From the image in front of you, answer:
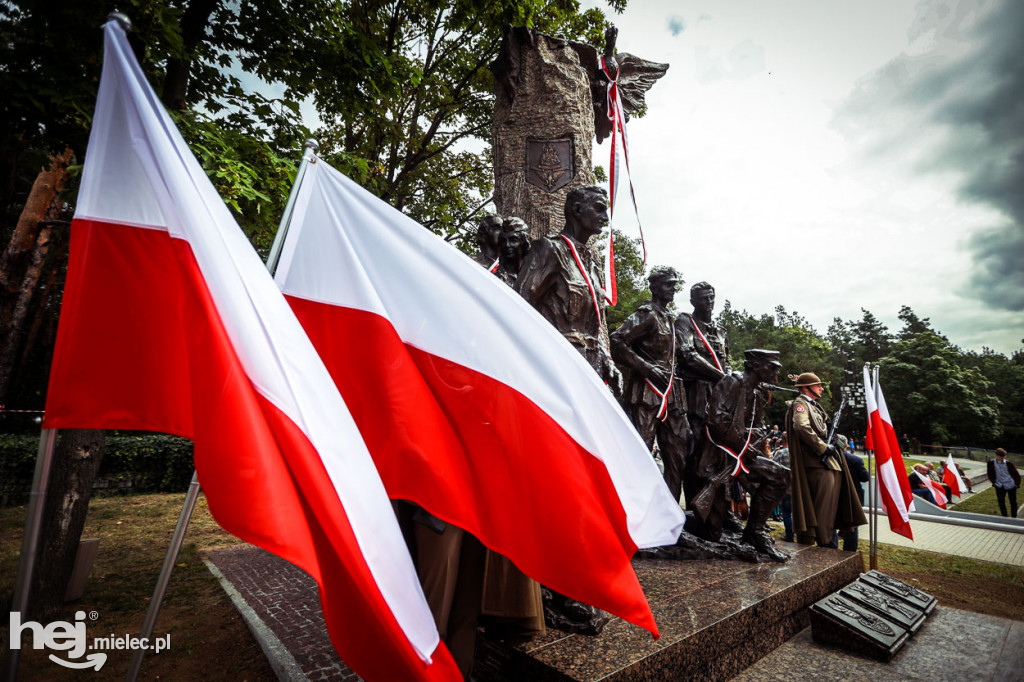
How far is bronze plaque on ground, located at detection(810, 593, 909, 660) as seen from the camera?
3818 mm

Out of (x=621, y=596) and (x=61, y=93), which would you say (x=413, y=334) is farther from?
(x=61, y=93)

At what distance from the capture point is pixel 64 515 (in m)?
4.97

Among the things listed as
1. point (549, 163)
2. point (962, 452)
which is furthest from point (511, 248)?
point (962, 452)

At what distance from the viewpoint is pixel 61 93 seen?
3939 millimetres

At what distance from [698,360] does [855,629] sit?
9.68 feet

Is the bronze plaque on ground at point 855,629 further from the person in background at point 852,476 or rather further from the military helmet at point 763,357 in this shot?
the person in background at point 852,476

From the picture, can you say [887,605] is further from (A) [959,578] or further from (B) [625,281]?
(B) [625,281]

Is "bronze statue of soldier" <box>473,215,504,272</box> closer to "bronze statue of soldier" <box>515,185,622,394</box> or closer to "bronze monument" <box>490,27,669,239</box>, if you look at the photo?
"bronze statue of soldier" <box>515,185,622,394</box>

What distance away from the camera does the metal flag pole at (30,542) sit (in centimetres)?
120

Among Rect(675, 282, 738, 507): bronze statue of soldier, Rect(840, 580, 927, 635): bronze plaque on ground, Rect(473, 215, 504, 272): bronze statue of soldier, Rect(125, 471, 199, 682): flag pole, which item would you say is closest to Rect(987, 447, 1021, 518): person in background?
Rect(675, 282, 738, 507): bronze statue of soldier

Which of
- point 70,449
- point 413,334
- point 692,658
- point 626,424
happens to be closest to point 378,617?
point 413,334

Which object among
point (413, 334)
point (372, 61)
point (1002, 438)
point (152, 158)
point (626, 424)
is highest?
point (372, 61)

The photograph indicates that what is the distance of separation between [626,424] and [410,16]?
40.8 ft

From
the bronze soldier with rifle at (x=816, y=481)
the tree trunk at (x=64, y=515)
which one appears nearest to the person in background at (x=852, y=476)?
the bronze soldier with rifle at (x=816, y=481)
